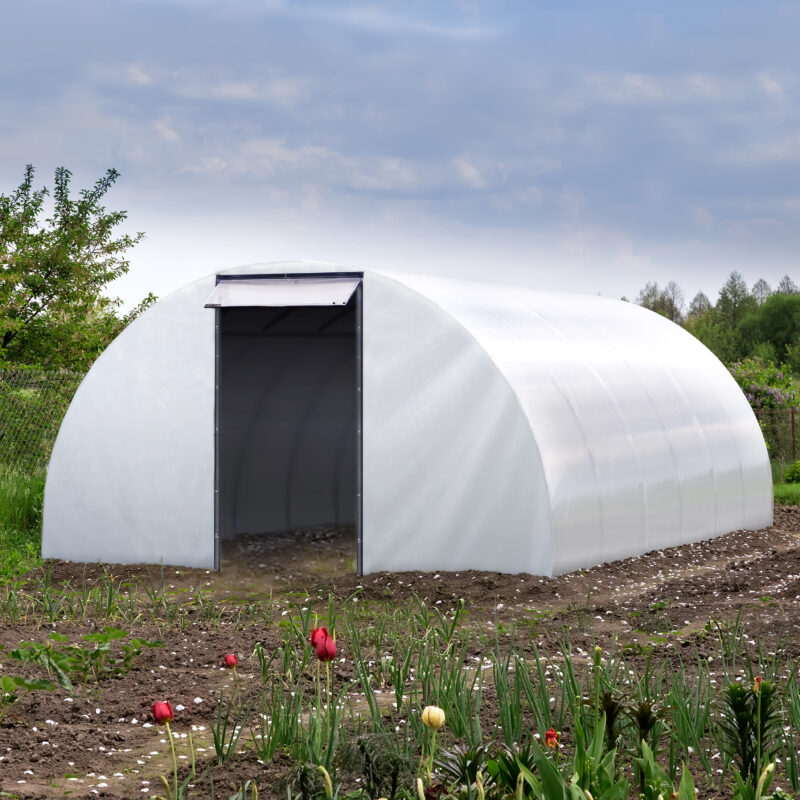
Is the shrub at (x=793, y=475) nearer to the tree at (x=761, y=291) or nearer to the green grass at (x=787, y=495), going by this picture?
the green grass at (x=787, y=495)

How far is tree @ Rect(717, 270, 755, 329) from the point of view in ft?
163

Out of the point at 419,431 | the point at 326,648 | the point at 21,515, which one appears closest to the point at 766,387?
the point at 419,431

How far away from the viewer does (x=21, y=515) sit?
12.7m

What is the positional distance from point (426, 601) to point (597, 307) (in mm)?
5892

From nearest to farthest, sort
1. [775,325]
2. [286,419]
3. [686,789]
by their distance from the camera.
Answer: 1. [686,789]
2. [286,419]
3. [775,325]

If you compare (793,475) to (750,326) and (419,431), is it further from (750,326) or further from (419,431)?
(750,326)

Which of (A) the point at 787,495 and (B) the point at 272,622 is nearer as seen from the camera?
(B) the point at 272,622

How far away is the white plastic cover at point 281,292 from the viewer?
1023 centimetres

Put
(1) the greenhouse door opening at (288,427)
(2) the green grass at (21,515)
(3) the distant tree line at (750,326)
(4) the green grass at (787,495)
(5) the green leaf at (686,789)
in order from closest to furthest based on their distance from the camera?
(5) the green leaf at (686,789), (2) the green grass at (21,515), (1) the greenhouse door opening at (288,427), (4) the green grass at (787,495), (3) the distant tree line at (750,326)

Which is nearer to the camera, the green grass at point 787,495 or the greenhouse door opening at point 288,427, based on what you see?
the greenhouse door opening at point 288,427

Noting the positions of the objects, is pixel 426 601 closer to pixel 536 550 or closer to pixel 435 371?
pixel 536 550

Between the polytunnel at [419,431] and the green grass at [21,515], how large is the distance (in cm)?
47

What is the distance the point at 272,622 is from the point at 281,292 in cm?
387

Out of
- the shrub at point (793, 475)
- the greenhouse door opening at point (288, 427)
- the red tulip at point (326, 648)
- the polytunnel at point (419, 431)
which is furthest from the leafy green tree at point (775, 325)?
the red tulip at point (326, 648)
